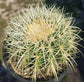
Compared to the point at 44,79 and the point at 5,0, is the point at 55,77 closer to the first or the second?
the point at 44,79

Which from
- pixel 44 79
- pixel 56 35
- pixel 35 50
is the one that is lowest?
pixel 44 79

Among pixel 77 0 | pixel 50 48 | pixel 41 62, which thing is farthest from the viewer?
pixel 77 0

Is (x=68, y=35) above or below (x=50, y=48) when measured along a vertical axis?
above

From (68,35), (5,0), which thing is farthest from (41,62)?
(5,0)

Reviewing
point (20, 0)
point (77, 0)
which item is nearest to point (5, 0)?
point (20, 0)

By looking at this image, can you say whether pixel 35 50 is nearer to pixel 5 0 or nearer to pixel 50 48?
pixel 50 48

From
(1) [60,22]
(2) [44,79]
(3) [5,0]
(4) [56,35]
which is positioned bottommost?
(2) [44,79]

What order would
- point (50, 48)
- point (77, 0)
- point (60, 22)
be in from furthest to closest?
point (77, 0) < point (60, 22) < point (50, 48)

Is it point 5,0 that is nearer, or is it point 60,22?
point 60,22

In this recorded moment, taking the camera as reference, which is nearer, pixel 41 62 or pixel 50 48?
pixel 50 48
